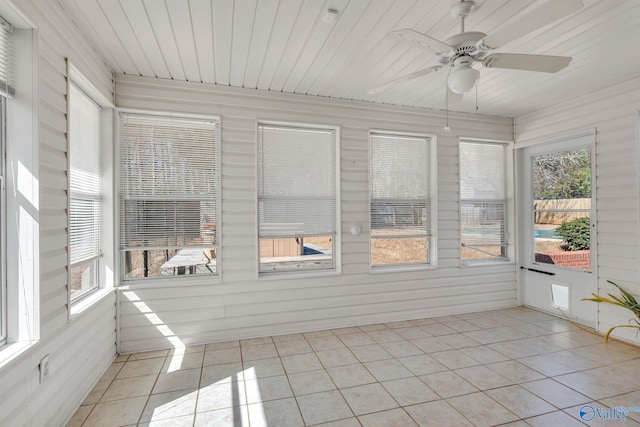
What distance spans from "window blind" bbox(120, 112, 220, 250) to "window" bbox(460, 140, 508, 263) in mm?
3315

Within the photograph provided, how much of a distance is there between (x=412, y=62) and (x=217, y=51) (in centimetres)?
171

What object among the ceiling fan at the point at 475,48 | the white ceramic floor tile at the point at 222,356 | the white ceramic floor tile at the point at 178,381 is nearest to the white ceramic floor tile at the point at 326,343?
the white ceramic floor tile at the point at 222,356

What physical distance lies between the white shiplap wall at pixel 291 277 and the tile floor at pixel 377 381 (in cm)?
24

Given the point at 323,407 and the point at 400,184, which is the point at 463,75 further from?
the point at 323,407

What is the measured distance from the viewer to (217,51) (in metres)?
2.67

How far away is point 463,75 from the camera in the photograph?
198 cm

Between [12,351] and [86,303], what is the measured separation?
90cm

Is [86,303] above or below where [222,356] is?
above

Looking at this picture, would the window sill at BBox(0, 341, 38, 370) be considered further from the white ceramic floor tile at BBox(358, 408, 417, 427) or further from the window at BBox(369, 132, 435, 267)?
the window at BBox(369, 132, 435, 267)

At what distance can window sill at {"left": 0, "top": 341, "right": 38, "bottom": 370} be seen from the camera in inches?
61.1

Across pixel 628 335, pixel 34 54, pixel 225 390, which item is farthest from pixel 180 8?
pixel 628 335

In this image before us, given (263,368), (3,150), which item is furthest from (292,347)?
(3,150)

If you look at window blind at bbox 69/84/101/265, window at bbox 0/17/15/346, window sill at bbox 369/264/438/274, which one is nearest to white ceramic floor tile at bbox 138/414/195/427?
window at bbox 0/17/15/346

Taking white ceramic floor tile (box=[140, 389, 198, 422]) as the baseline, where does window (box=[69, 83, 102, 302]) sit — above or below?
above
